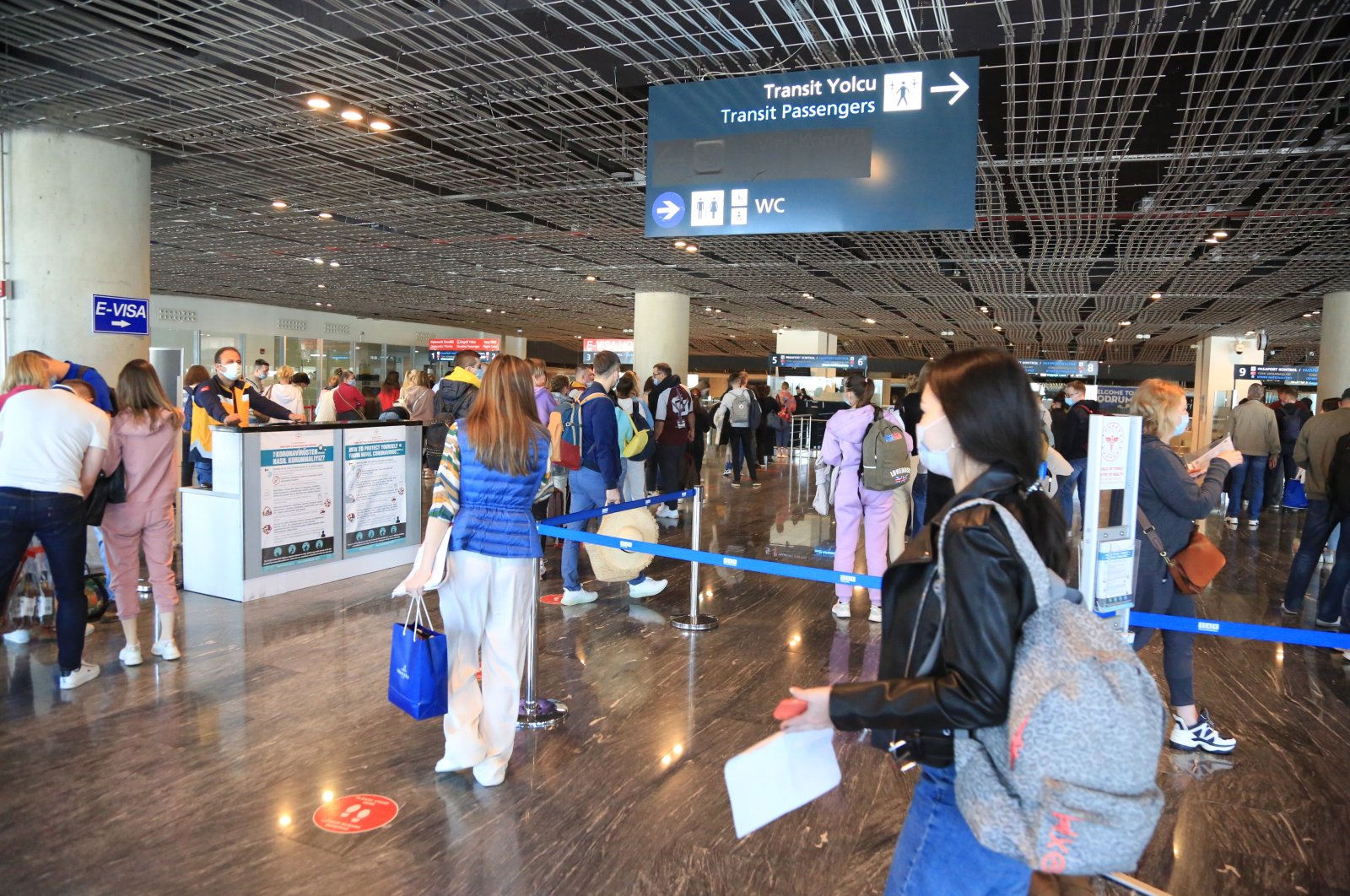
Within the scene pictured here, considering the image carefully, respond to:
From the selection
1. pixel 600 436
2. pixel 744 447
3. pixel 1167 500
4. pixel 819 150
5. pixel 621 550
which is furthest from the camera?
pixel 744 447

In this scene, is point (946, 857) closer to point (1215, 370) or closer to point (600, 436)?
point (600, 436)

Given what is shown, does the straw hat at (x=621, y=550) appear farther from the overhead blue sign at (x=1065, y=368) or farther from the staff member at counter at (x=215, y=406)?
the overhead blue sign at (x=1065, y=368)

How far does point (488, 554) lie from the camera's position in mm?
3355

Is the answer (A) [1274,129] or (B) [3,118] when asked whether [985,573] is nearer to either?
(A) [1274,129]

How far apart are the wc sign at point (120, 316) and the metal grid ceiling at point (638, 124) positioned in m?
1.34

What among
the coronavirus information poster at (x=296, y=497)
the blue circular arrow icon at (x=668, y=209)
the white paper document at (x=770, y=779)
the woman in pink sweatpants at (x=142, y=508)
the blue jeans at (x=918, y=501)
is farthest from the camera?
the blue jeans at (x=918, y=501)

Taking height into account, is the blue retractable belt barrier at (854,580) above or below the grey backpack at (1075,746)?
below

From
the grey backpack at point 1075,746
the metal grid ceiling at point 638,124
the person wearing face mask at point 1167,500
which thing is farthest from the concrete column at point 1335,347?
the grey backpack at point 1075,746

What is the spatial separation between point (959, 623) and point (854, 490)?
465 centimetres

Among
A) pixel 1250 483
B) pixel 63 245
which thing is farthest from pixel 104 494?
pixel 1250 483

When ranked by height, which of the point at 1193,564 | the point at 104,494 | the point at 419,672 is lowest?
the point at 419,672

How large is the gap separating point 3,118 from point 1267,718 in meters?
9.22

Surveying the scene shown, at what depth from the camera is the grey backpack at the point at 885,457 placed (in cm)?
562

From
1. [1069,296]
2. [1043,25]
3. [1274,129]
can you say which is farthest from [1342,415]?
[1069,296]
